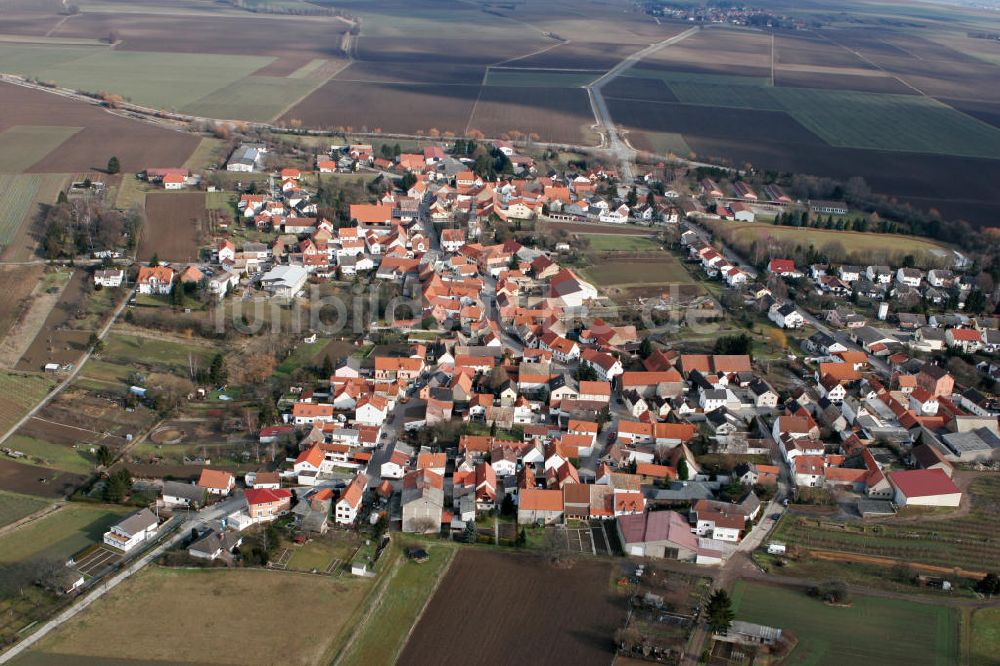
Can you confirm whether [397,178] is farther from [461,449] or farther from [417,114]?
[461,449]

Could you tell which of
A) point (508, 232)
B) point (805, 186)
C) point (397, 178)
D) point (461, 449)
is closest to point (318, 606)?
point (461, 449)

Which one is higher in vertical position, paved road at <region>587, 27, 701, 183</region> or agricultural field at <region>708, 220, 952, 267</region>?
paved road at <region>587, 27, 701, 183</region>

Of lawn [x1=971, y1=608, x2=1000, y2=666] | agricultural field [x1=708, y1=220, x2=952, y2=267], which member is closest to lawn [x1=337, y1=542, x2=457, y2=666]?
lawn [x1=971, y1=608, x2=1000, y2=666]

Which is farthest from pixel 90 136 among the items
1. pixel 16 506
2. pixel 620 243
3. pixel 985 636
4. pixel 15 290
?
pixel 985 636

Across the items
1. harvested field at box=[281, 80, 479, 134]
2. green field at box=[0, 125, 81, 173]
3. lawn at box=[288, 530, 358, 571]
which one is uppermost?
harvested field at box=[281, 80, 479, 134]

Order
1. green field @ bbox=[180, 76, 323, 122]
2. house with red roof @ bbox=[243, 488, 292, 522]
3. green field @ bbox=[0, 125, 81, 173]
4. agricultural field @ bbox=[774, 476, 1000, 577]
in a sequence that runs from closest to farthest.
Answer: agricultural field @ bbox=[774, 476, 1000, 577], house with red roof @ bbox=[243, 488, 292, 522], green field @ bbox=[0, 125, 81, 173], green field @ bbox=[180, 76, 323, 122]

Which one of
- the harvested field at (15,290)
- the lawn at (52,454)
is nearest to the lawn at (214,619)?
the lawn at (52,454)

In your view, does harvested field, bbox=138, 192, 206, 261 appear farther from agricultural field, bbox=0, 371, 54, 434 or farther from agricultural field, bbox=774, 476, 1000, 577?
agricultural field, bbox=774, 476, 1000, 577

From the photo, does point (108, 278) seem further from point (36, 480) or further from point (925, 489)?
point (925, 489)
